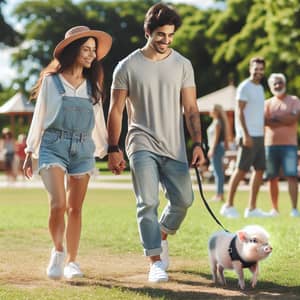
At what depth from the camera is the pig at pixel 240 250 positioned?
258 inches

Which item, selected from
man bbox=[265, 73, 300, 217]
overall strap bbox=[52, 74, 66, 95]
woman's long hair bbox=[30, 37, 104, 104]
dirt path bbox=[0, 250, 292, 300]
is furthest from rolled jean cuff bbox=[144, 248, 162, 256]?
man bbox=[265, 73, 300, 217]

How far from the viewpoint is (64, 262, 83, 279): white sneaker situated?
723cm

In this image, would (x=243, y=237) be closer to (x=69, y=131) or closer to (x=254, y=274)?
(x=254, y=274)

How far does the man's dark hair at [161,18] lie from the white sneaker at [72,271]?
1880mm

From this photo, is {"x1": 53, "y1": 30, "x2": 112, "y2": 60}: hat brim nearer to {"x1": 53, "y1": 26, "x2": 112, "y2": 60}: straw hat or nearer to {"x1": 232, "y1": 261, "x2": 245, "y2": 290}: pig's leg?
{"x1": 53, "y1": 26, "x2": 112, "y2": 60}: straw hat

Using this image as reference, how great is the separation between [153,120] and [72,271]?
131 centimetres

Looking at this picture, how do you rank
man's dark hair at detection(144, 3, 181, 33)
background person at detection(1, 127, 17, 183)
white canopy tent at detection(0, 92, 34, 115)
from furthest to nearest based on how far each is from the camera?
white canopy tent at detection(0, 92, 34, 115)
background person at detection(1, 127, 17, 183)
man's dark hair at detection(144, 3, 181, 33)

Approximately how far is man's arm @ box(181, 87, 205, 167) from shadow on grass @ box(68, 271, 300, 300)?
921 millimetres

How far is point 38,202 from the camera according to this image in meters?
18.7

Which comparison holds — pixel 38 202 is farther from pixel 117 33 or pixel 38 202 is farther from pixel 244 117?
pixel 117 33

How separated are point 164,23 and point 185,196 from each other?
4.36 ft

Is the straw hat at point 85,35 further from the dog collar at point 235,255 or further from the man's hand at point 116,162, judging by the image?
the dog collar at point 235,255

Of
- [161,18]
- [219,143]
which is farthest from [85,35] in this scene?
[219,143]

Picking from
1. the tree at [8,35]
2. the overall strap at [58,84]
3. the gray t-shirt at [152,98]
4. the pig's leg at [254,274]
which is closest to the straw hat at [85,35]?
the overall strap at [58,84]
